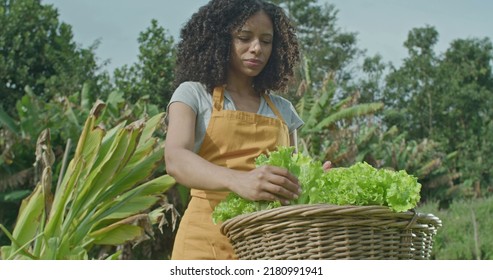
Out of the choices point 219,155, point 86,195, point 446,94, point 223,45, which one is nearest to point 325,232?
point 219,155

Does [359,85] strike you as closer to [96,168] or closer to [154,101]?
[154,101]

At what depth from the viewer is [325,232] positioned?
169cm

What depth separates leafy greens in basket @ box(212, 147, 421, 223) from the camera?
5.77ft

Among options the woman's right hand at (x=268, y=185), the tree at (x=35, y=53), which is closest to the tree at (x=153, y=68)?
the tree at (x=35, y=53)

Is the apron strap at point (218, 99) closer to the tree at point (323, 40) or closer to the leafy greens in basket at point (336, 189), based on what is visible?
the leafy greens in basket at point (336, 189)

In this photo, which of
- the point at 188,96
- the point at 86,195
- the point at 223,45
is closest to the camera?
the point at 188,96

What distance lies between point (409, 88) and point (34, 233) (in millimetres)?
23943

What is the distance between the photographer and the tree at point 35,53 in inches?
698

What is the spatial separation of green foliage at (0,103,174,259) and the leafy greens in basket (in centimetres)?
245

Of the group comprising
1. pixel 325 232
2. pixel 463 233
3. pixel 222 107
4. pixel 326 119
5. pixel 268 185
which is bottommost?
pixel 463 233

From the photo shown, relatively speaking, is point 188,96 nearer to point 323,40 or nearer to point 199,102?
point 199,102

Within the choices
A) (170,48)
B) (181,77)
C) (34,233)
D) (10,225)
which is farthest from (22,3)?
(181,77)

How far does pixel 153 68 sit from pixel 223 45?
13654 mm

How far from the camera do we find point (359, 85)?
29.3 m
